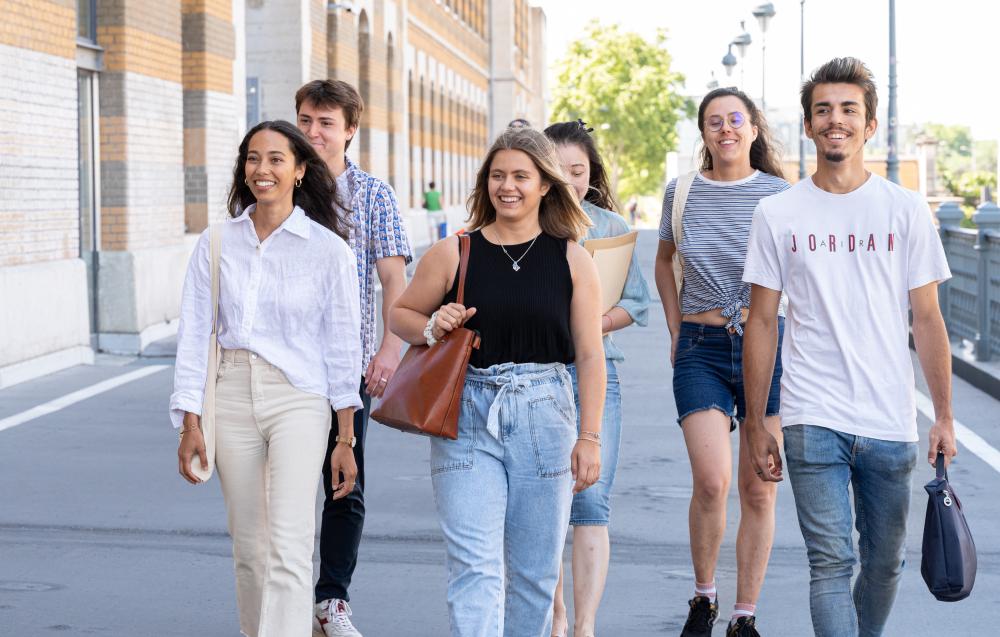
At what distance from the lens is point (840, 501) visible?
4465mm

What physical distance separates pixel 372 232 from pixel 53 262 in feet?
30.3

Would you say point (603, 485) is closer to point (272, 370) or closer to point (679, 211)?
point (679, 211)

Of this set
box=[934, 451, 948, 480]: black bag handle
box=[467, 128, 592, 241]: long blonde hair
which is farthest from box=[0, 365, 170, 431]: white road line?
box=[934, 451, 948, 480]: black bag handle

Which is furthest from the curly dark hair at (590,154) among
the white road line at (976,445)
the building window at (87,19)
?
the building window at (87,19)

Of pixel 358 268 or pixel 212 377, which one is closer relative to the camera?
pixel 212 377

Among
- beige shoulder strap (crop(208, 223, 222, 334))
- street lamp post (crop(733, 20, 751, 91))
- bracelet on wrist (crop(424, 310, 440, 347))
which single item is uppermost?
street lamp post (crop(733, 20, 751, 91))

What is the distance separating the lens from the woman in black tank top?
4266 mm

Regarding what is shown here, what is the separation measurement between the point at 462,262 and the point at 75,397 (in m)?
8.40

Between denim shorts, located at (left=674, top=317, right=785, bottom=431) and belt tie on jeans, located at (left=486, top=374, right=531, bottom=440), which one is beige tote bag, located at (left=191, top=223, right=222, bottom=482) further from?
denim shorts, located at (left=674, top=317, right=785, bottom=431)

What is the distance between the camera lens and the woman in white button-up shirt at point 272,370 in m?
4.57

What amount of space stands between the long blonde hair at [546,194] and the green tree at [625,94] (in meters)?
101

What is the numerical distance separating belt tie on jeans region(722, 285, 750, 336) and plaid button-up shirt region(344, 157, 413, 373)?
3.84 ft

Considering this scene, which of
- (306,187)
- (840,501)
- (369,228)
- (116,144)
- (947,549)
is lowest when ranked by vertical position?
(947,549)

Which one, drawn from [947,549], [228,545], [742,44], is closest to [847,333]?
[947,549]
